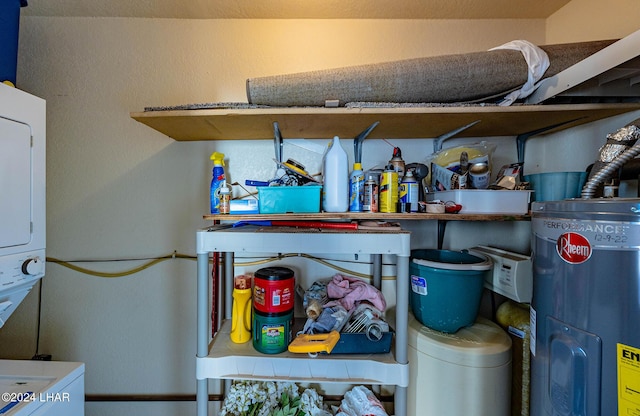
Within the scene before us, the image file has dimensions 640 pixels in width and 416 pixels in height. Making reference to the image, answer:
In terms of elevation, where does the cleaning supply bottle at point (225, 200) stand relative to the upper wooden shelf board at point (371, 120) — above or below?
below

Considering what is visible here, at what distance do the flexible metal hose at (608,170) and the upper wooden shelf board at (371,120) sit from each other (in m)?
0.29

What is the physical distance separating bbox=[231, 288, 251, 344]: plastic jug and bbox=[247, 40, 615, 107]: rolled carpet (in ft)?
2.46

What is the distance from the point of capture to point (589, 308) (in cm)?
54

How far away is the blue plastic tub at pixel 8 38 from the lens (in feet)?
3.13

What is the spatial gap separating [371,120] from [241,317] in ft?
3.05

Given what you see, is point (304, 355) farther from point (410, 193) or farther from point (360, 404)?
point (410, 193)

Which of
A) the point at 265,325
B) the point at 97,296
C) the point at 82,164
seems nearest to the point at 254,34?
the point at 82,164

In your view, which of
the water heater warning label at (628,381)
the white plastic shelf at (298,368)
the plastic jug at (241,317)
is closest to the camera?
the water heater warning label at (628,381)

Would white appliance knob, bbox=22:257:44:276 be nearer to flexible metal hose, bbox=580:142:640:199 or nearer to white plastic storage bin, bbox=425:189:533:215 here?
white plastic storage bin, bbox=425:189:533:215

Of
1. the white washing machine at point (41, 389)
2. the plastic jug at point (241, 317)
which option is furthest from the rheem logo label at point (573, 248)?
the white washing machine at point (41, 389)

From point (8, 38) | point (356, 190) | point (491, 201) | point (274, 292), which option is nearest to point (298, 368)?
point (274, 292)

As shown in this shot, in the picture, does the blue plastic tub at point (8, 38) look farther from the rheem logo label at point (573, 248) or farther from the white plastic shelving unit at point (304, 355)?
the rheem logo label at point (573, 248)

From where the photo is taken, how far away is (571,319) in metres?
0.57

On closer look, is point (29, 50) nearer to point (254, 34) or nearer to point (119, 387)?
point (254, 34)
